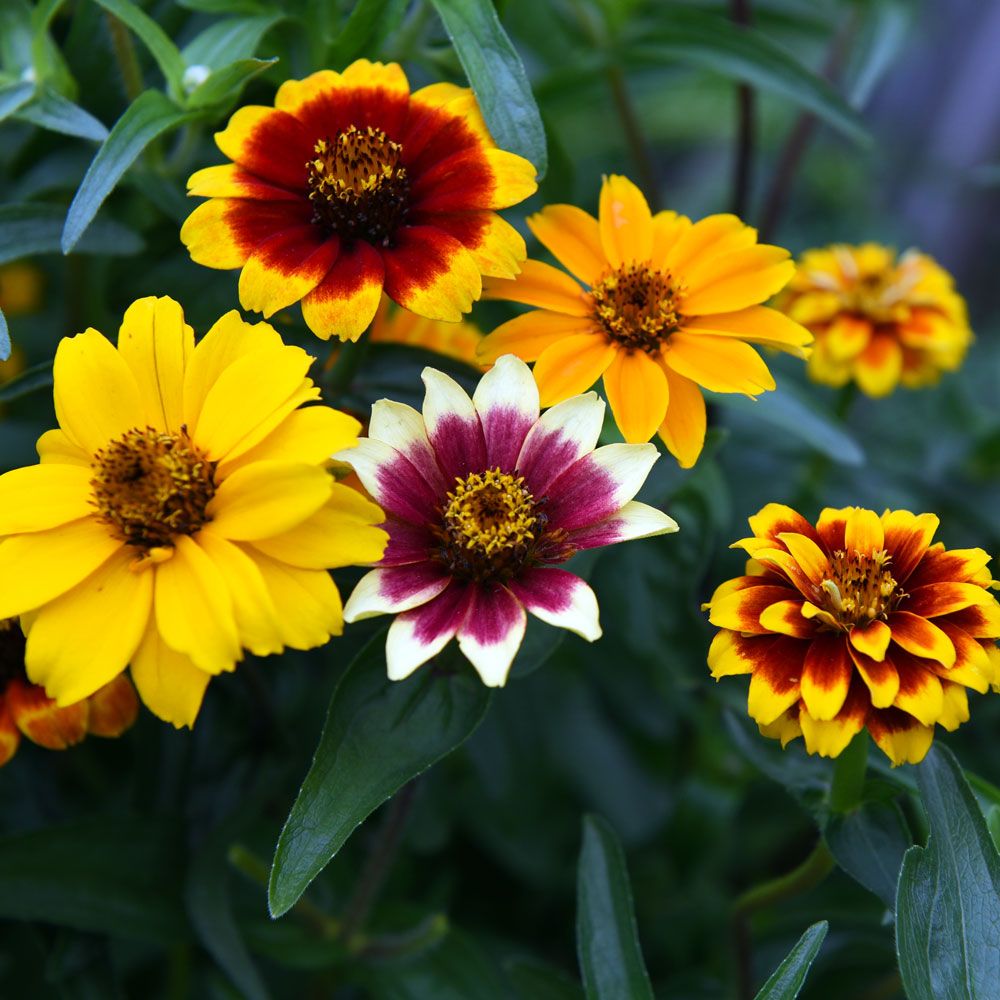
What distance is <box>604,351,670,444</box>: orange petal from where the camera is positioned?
29.8 inches

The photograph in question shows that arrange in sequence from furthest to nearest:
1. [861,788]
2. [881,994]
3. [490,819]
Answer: [490,819], [881,994], [861,788]

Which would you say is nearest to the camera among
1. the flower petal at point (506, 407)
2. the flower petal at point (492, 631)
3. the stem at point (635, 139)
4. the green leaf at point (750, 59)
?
the flower petal at point (492, 631)

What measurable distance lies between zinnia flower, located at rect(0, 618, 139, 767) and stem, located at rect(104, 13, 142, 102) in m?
0.45

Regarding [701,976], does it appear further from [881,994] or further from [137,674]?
[137,674]

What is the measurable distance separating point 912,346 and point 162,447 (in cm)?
74

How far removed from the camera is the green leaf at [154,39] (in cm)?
86

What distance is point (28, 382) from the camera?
0.86 meters

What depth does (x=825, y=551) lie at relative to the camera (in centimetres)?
74

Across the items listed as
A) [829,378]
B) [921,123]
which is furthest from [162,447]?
[921,123]

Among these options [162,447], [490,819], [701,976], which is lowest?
[490,819]

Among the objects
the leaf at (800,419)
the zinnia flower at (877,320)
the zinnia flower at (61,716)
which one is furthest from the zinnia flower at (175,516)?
the zinnia flower at (877,320)

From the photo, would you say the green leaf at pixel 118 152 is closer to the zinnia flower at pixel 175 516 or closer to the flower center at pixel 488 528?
the zinnia flower at pixel 175 516

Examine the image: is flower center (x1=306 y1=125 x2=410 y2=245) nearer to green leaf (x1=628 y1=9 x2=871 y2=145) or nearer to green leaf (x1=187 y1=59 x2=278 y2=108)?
green leaf (x1=187 y1=59 x2=278 y2=108)

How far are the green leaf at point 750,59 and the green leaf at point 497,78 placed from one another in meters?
0.33
